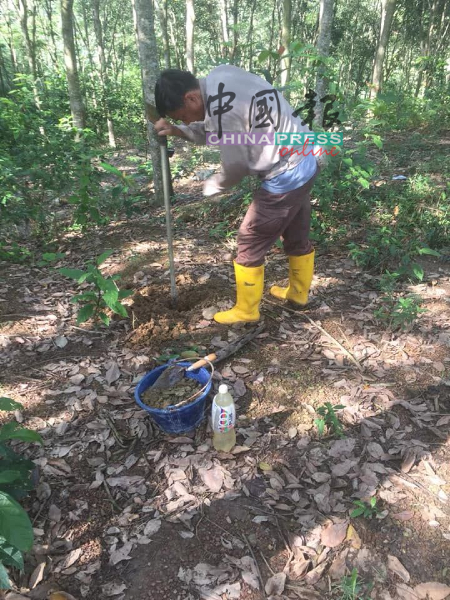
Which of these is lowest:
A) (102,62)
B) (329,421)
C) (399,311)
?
(329,421)

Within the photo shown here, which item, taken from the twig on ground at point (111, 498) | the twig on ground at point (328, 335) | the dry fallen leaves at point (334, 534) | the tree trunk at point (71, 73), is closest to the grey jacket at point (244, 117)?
the twig on ground at point (328, 335)

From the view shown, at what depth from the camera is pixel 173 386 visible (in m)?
2.71

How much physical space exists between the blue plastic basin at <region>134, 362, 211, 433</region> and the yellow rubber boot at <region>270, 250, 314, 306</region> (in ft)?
4.85

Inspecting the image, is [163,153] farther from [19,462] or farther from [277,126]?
[19,462]

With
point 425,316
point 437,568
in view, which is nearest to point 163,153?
point 425,316

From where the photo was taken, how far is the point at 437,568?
6.21 feet

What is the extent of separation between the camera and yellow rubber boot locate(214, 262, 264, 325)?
133 inches

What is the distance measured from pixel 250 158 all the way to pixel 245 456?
7.03 feet

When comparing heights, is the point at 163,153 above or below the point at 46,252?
above

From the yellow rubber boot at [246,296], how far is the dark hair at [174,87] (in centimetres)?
136

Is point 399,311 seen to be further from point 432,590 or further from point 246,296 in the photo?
point 432,590

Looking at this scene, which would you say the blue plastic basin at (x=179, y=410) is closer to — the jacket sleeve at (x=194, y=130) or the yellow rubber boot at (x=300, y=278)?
the yellow rubber boot at (x=300, y=278)

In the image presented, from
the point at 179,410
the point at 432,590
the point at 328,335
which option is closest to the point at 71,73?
the point at 328,335

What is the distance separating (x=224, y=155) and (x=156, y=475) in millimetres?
2227
